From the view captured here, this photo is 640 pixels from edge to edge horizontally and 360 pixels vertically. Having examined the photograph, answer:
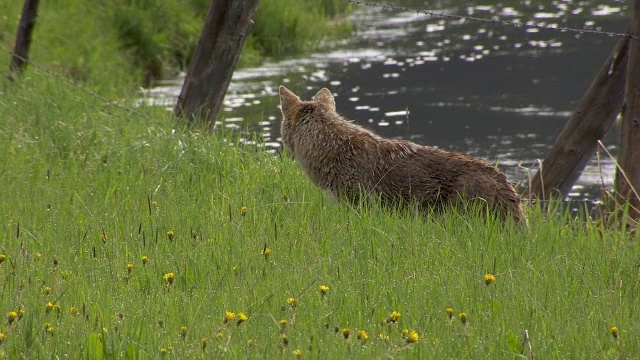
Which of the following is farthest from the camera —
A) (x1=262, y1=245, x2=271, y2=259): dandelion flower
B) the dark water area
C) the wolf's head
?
the dark water area

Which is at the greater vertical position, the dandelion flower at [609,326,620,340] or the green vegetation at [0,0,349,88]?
the dandelion flower at [609,326,620,340]

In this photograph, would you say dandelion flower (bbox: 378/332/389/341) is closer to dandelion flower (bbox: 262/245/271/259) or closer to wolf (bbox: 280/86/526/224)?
dandelion flower (bbox: 262/245/271/259)

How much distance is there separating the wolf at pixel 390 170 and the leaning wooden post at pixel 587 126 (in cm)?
152

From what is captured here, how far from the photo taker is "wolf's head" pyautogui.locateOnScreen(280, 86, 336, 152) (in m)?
6.77

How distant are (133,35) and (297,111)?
387 inches

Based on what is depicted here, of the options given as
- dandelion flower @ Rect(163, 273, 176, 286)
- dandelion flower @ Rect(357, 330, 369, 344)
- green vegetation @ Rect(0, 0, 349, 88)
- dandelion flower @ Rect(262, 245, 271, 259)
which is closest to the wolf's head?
dandelion flower @ Rect(262, 245, 271, 259)

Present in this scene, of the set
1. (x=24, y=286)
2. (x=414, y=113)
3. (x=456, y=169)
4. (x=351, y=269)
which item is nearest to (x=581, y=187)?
(x=414, y=113)

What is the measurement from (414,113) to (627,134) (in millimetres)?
7754

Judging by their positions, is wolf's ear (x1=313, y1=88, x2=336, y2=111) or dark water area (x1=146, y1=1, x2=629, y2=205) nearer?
wolf's ear (x1=313, y1=88, x2=336, y2=111)

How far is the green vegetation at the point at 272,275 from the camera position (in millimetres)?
4191

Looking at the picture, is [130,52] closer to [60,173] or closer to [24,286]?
[60,173]

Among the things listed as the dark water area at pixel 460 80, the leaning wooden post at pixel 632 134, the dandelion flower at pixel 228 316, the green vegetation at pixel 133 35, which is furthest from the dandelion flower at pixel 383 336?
the green vegetation at pixel 133 35

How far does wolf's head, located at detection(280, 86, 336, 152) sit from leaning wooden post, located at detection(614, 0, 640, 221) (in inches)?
76.7

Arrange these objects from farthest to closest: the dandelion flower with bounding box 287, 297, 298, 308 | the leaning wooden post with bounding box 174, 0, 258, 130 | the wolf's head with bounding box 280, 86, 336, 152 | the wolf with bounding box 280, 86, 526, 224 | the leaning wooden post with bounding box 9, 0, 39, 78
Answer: the leaning wooden post with bounding box 9, 0, 39, 78
the leaning wooden post with bounding box 174, 0, 258, 130
the wolf's head with bounding box 280, 86, 336, 152
the wolf with bounding box 280, 86, 526, 224
the dandelion flower with bounding box 287, 297, 298, 308
